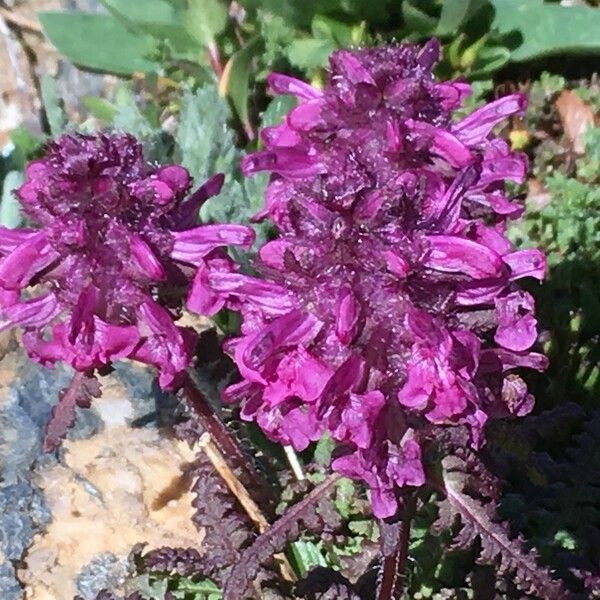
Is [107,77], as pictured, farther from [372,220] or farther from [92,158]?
[372,220]

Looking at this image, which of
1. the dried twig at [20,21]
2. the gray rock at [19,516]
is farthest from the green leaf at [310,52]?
the gray rock at [19,516]

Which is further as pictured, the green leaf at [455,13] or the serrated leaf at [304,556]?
the green leaf at [455,13]

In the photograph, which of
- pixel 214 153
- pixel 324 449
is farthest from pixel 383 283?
pixel 214 153

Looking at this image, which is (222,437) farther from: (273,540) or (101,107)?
(101,107)

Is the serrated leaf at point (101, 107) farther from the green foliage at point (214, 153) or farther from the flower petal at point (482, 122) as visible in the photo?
the flower petal at point (482, 122)

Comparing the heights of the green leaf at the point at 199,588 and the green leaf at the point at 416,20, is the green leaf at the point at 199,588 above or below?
below

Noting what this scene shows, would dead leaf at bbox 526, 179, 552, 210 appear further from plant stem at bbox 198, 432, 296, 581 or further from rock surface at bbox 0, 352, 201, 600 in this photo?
plant stem at bbox 198, 432, 296, 581

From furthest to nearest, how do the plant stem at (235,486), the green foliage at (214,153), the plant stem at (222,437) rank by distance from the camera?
the green foliage at (214,153)
the plant stem at (235,486)
the plant stem at (222,437)

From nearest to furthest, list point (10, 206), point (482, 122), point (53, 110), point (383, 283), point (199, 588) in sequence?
1. point (383, 283)
2. point (482, 122)
3. point (199, 588)
4. point (10, 206)
5. point (53, 110)
